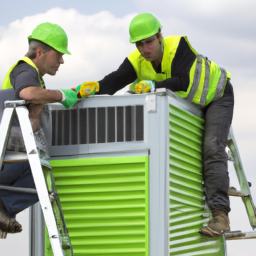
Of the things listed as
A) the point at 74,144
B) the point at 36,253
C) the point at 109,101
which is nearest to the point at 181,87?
the point at 109,101

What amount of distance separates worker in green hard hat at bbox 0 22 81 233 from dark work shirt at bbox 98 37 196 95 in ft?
2.92

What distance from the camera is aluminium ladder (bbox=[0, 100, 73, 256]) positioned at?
4453 millimetres

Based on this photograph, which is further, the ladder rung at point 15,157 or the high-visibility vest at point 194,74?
the high-visibility vest at point 194,74

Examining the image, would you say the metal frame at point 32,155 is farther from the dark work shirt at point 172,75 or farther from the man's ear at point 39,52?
the dark work shirt at point 172,75

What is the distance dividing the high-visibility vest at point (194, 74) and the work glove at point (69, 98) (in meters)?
1.01

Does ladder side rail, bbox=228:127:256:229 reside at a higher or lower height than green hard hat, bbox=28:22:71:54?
lower

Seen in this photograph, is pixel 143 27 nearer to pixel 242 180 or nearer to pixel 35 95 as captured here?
pixel 35 95

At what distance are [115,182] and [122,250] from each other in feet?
1.89

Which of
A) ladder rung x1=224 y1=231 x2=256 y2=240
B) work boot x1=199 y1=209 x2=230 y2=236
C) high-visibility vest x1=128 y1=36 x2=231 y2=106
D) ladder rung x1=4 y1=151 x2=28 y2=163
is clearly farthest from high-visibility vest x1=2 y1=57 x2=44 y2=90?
ladder rung x1=224 y1=231 x2=256 y2=240

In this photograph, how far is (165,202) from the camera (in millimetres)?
5105

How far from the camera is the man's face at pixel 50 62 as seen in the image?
5.41 meters

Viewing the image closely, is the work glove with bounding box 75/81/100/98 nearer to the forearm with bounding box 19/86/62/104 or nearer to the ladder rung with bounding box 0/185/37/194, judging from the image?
the forearm with bounding box 19/86/62/104

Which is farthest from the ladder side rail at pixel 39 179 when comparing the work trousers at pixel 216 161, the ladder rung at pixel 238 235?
the ladder rung at pixel 238 235

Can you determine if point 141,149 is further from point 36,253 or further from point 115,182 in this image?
point 36,253
